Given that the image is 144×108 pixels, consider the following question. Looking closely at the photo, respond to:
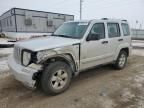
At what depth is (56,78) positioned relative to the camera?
3883mm

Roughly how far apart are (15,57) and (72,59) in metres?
1.55

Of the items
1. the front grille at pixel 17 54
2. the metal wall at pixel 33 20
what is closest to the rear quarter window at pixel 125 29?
the front grille at pixel 17 54

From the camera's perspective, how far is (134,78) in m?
5.25

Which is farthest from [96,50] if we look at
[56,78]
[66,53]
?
[56,78]

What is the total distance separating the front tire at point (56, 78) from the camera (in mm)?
3642

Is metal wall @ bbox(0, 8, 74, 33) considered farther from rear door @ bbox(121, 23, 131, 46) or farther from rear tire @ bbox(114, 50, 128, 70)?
rear tire @ bbox(114, 50, 128, 70)

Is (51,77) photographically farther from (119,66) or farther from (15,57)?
(119,66)

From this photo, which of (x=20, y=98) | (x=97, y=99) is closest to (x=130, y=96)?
Result: (x=97, y=99)

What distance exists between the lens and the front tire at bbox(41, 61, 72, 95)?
3.64 metres

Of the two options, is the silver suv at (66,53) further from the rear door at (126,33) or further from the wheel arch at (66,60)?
the rear door at (126,33)

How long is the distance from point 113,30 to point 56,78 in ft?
9.65

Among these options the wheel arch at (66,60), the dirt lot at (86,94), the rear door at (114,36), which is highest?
the rear door at (114,36)

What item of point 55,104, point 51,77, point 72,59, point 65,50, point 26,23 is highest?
point 26,23

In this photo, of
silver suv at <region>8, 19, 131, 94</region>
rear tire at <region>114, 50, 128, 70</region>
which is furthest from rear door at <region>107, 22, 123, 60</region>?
rear tire at <region>114, 50, 128, 70</region>
